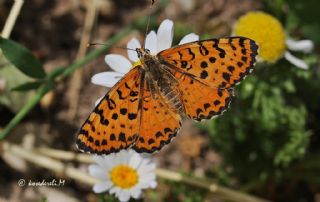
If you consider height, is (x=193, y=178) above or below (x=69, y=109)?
below

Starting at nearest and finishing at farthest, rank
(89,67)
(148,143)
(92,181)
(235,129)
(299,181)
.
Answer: (148,143) < (92,181) < (235,129) < (299,181) < (89,67)

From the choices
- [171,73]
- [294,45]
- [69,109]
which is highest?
[294,45]

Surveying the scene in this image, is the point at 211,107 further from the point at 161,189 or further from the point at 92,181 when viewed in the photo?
the point at 161,189

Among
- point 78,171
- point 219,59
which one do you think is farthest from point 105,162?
point 219,59

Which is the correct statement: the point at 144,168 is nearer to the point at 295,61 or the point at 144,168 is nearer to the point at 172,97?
the point at 172,97

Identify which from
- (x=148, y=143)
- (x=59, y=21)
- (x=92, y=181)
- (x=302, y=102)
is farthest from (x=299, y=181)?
(x=59, y=21)

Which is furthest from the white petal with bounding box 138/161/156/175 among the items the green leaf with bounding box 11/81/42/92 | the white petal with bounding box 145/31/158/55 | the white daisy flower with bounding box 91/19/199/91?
the green leaf with bounding box 11/81/42/92

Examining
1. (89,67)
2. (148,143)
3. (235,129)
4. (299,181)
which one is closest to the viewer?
(148,143)
